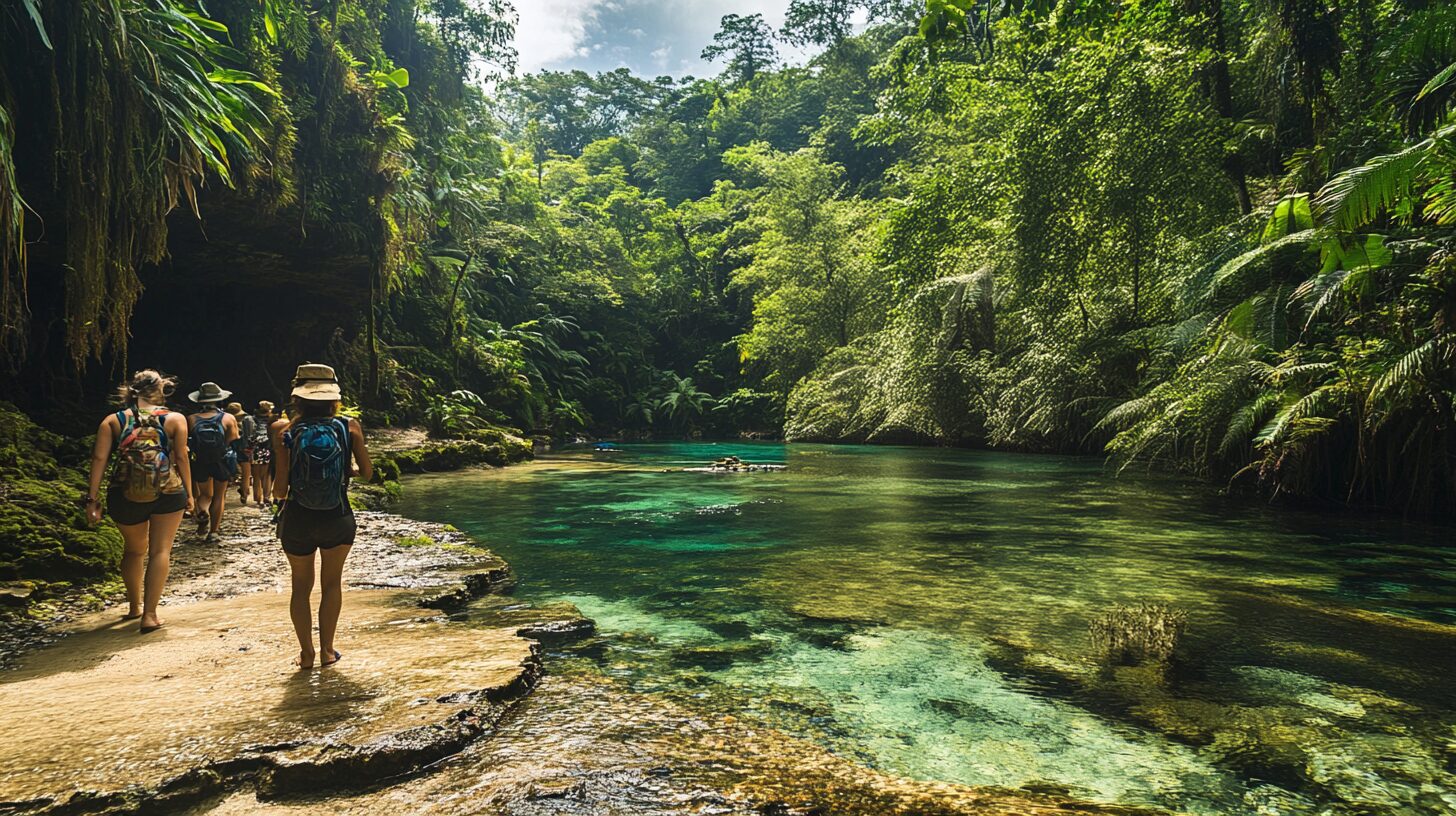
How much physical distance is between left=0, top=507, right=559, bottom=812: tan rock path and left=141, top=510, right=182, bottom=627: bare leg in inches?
5.2

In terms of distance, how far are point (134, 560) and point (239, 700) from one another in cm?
205

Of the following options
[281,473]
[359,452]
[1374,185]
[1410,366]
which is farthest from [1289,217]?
[281,473]

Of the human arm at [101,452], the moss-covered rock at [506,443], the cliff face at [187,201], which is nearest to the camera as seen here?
the human arm at [101,452]

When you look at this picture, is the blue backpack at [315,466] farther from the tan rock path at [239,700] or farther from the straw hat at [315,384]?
the tan rock path at [239,700]

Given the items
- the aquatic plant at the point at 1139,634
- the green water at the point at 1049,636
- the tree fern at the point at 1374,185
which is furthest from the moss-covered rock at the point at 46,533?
the tree fern at the point at 1374,185

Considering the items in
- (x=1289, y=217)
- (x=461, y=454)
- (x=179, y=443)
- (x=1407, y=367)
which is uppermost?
(x=1289, y=217)

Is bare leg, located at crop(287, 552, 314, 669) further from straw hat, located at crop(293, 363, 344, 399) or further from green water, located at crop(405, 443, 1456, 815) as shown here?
green water, located at crop(405, 443, 1456, 815)

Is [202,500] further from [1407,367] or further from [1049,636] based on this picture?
[1407,367]

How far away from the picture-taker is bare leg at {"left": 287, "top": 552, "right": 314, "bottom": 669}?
378cm

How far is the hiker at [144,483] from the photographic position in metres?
4.54

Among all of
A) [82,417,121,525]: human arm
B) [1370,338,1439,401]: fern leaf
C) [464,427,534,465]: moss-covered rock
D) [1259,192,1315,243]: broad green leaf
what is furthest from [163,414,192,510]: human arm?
[464,427,534,465]: moss-covered rock

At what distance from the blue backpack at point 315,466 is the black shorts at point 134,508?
1.55 meters

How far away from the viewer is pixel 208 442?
7.46 meters

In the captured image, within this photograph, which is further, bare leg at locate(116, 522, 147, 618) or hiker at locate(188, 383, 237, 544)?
hiker at locate(188, 383, 237, 544)
